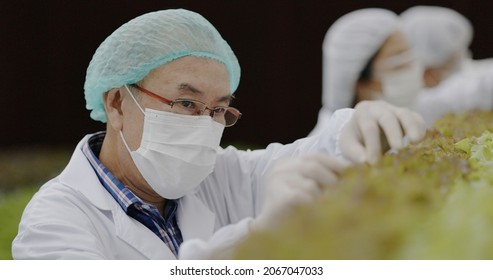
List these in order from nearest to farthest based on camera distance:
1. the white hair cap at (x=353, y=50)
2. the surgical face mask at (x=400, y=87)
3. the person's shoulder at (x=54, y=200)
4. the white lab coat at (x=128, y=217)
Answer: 1. the white lab coat at (x=128, y=217)
2. the person's shoulder at (x=54, y=200)
3. the surgical face mask at (x=400, y=87)
4. the white hair cap at (x=353, y=50)

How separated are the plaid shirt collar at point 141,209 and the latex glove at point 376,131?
0.66 m

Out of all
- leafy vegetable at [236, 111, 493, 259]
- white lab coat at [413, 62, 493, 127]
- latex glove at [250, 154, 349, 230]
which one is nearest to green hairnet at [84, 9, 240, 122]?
latex glove at [250, 154, 349, 230]

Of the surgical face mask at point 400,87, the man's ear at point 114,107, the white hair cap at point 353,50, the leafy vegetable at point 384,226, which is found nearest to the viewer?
the leafy vegetable at point 384,226

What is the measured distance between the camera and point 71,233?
6.82 ft

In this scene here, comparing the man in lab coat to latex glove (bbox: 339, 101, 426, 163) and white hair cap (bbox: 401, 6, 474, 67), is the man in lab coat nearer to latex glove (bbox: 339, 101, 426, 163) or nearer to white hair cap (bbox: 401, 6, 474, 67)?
latex glove (bbox: 339, 101, 426, 163)

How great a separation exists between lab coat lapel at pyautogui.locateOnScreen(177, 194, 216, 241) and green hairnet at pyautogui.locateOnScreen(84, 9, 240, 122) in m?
0.46

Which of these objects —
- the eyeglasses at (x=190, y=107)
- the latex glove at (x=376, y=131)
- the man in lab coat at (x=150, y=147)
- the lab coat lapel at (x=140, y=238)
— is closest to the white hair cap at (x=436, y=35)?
the man in lab coat at (x=150, y=147)

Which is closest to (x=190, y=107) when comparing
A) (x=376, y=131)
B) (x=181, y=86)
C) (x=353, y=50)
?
(x=181, y=86)

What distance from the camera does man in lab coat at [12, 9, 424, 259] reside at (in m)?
2.12

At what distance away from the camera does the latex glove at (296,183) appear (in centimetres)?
148

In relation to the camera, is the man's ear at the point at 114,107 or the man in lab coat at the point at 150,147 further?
the man's ear at the point at 114,107

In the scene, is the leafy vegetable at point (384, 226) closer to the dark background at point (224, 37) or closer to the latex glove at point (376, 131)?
the latex glove at point (376, 131)

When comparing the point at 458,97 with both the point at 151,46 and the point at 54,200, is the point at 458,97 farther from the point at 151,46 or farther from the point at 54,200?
the point at 54,200

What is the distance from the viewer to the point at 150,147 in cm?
232
